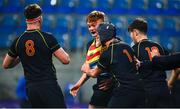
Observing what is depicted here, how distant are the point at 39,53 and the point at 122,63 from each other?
1.09 metres

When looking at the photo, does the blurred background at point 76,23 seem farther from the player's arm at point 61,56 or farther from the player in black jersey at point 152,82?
the player's arm at point 61,56

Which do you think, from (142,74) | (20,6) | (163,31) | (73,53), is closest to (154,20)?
(163,31)

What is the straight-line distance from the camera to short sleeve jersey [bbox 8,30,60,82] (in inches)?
245

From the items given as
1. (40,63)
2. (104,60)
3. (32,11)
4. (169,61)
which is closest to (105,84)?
(104,60)

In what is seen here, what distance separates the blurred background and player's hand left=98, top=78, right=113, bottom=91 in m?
9.49

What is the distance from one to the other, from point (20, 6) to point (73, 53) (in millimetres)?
2559

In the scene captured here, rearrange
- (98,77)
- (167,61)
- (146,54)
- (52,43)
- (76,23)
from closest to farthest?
(167,61) < (52,43) < (146,54) < (98,77) < (76,23)

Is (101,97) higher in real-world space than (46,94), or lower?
lower

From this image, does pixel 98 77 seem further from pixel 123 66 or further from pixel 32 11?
pixel 32 11

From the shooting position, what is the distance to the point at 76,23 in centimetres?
1666

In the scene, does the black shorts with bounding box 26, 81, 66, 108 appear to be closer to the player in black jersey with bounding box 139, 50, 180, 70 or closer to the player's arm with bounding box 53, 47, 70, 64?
the player's arm with bounding box 53, 47, 70, 64

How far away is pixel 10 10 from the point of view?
678 inches

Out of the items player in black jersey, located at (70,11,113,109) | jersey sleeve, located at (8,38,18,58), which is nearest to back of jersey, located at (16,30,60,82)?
jersey sleeve, located at (8,38,18,58)

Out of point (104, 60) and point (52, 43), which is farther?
point (52, 43)
